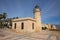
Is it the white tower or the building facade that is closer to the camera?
the building facade

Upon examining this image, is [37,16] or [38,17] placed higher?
[37,16]

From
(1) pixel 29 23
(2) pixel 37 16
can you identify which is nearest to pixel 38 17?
(2) pixel 37 16

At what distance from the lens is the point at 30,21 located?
69.5ft

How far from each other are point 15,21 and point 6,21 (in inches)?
605

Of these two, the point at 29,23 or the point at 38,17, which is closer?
the point at 29,23

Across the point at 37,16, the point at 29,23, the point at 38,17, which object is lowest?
the point at 29,23

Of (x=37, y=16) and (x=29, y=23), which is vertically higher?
(x=37, y=16)

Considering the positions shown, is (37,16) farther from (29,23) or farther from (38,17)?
(29,23)

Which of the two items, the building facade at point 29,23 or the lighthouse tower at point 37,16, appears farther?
the lighthouse tower at point 37,16

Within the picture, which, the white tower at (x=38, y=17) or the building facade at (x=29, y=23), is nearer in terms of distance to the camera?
the building facade at (x=29, y=23)

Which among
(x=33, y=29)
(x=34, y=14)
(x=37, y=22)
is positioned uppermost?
(x=34, y=14)

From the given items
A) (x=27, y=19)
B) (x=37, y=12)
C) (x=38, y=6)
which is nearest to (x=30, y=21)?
(x=27, y=19)

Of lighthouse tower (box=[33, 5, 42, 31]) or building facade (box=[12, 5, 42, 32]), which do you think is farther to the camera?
lighthouse tower (box=[33, 5, 42, 31])

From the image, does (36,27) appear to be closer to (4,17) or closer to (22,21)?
→ (22,21)
